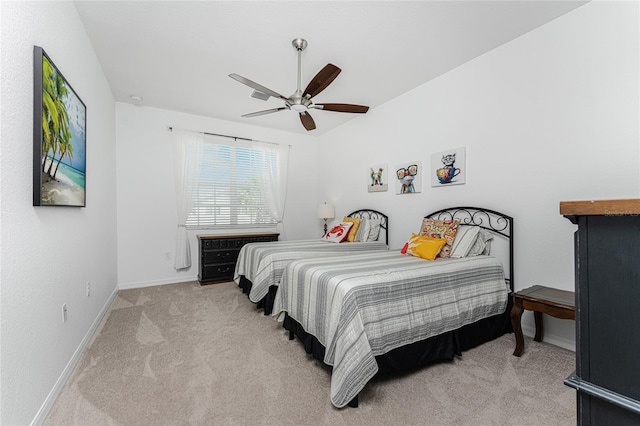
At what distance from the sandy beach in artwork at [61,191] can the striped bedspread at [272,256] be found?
162 centimetres

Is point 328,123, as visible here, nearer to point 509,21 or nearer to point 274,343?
point 509,21

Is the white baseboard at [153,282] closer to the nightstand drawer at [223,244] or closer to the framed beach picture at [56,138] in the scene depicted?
the nightstand drawer at [223,244]

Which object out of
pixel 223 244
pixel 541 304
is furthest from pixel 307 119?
pixel 541 304

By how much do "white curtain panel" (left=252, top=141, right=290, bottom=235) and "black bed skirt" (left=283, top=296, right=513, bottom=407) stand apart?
2.93 m

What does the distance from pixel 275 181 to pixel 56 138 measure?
3565mm

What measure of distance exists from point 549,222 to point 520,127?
886mm

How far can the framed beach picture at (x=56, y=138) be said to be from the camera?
4.83 feet

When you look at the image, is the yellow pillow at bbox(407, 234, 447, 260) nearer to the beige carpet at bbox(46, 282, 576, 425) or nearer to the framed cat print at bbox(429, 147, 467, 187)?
the framed cat print at bbox(429, 147, 467, 187)

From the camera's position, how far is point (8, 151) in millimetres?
1274

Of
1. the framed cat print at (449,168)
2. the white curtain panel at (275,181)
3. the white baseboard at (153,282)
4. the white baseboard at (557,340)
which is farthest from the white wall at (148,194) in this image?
the white baseboard at (557,340)

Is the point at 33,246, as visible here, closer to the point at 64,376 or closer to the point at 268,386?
the point at 64,376

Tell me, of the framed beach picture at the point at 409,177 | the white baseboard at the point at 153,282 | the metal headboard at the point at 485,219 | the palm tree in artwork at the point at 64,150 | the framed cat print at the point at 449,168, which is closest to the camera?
the palm tree in artwork at the point at 64,150

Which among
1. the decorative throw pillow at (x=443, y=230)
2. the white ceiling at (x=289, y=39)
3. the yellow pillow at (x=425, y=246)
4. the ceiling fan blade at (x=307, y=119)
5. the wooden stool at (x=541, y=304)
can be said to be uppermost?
the white ceiling at (x=289, y=39)

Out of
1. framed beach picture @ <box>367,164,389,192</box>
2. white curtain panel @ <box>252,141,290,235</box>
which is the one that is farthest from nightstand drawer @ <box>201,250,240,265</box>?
framed beach picture @ <box>367,164,389,192</box>
